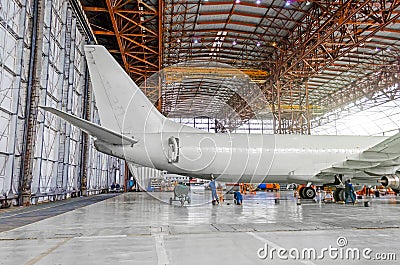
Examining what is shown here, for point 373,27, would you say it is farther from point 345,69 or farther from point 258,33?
point 345,69

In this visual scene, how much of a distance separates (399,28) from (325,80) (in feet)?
46.8

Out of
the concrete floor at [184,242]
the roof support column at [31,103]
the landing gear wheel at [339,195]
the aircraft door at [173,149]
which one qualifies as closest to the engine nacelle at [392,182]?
the landing gear wheel at [339,195]

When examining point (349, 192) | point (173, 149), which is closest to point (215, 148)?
point (173, 149)

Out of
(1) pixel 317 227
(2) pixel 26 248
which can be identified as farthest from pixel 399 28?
(2) pixel 26 248

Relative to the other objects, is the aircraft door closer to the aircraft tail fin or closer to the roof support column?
the aircraft tail fin

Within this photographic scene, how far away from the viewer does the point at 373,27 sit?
24578 mm

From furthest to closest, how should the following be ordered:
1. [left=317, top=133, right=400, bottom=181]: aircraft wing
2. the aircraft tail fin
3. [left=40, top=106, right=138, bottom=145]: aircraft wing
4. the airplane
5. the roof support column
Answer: [left=317, top=133, right=400, bottom=181]: aircraft wing, the roof support column, the airplane, the aircraft tail fin, [left=40, top=106, right=138, bottom=145]: aircraft wing

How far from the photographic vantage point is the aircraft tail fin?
12023 mm

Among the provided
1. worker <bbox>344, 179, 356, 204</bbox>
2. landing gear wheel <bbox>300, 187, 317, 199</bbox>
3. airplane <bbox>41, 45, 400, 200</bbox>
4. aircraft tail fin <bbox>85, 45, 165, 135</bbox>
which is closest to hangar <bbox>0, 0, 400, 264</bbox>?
airplane <bbox>41, 45, 400, 200</bbox>

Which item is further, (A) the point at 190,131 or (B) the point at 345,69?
(B) the point at 345,69

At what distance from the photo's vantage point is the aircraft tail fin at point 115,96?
12.0 metres

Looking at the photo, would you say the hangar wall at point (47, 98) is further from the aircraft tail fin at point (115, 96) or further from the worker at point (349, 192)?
the worker at point (349, 192)

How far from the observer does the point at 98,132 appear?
34.8ft

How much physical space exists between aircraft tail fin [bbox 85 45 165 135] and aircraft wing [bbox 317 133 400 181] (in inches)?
400
